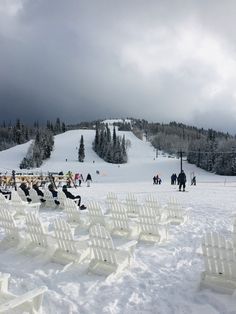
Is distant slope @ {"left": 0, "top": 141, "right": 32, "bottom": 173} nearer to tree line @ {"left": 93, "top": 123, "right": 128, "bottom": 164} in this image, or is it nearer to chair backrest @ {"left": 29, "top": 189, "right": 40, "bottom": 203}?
tree line @ {"left": 93, "top": 123, "right": 128, "bottom": 164}

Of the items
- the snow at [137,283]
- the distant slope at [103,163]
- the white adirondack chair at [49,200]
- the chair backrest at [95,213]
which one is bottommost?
the distant slope at [103,163]

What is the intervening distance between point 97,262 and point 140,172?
7412 cm

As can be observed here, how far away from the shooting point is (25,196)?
658 inches

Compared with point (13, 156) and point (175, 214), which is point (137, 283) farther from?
point (13, 156)

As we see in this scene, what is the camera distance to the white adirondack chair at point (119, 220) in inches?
389

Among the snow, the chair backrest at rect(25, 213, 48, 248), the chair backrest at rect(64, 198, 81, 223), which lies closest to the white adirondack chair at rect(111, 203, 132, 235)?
the snow

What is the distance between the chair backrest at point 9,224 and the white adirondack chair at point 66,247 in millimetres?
1619

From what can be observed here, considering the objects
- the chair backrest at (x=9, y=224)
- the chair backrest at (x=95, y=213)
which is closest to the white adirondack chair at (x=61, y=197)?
the chair backrest at (x=95, y=213)

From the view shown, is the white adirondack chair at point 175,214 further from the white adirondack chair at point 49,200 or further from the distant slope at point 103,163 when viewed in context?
the distant slope at point 103,163

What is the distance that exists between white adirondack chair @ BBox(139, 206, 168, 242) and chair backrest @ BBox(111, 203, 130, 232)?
59 centimetres

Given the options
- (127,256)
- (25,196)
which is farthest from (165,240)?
(25,196)

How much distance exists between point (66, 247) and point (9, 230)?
2157 mm

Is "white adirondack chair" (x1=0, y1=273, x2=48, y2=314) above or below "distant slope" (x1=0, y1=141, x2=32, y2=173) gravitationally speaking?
above

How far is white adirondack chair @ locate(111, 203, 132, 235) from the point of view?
9.88m
